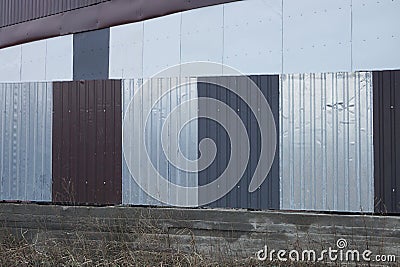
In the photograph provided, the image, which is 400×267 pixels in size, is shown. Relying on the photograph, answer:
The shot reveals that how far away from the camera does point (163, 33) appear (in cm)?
871

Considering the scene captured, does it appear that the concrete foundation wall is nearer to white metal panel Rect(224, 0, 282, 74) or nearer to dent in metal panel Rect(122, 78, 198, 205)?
dent in metal panel Rect(122, 78, 198, 205)

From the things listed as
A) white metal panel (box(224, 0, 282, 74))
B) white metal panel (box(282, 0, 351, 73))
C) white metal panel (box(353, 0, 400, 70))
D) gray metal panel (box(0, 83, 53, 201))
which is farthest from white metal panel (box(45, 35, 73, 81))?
white metal panel (box(353, 0, 400, 70))

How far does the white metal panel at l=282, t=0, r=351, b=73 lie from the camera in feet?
25.5

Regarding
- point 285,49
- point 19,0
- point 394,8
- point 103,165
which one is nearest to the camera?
point 394,8

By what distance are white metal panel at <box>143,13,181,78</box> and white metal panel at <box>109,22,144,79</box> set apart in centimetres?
10

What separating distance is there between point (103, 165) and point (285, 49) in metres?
2.97

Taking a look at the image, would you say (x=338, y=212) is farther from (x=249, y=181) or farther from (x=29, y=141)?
(x=29, y=141)

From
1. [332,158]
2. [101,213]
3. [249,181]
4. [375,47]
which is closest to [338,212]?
[332,158]

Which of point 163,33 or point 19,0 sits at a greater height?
point 19,0

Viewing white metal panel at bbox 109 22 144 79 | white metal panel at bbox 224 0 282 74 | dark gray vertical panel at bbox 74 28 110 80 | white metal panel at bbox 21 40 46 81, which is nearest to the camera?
white metal panel at bbox 224 0 282 74

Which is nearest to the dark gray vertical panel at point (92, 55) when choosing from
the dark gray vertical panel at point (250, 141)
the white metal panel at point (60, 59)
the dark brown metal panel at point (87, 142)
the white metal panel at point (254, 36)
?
the white metal panel at point (60, 59)

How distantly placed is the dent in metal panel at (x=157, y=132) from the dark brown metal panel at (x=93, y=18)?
1.10m

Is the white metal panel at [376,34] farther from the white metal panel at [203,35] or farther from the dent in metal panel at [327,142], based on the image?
the white metal panel at [203,35]

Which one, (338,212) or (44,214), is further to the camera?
(44,214)
